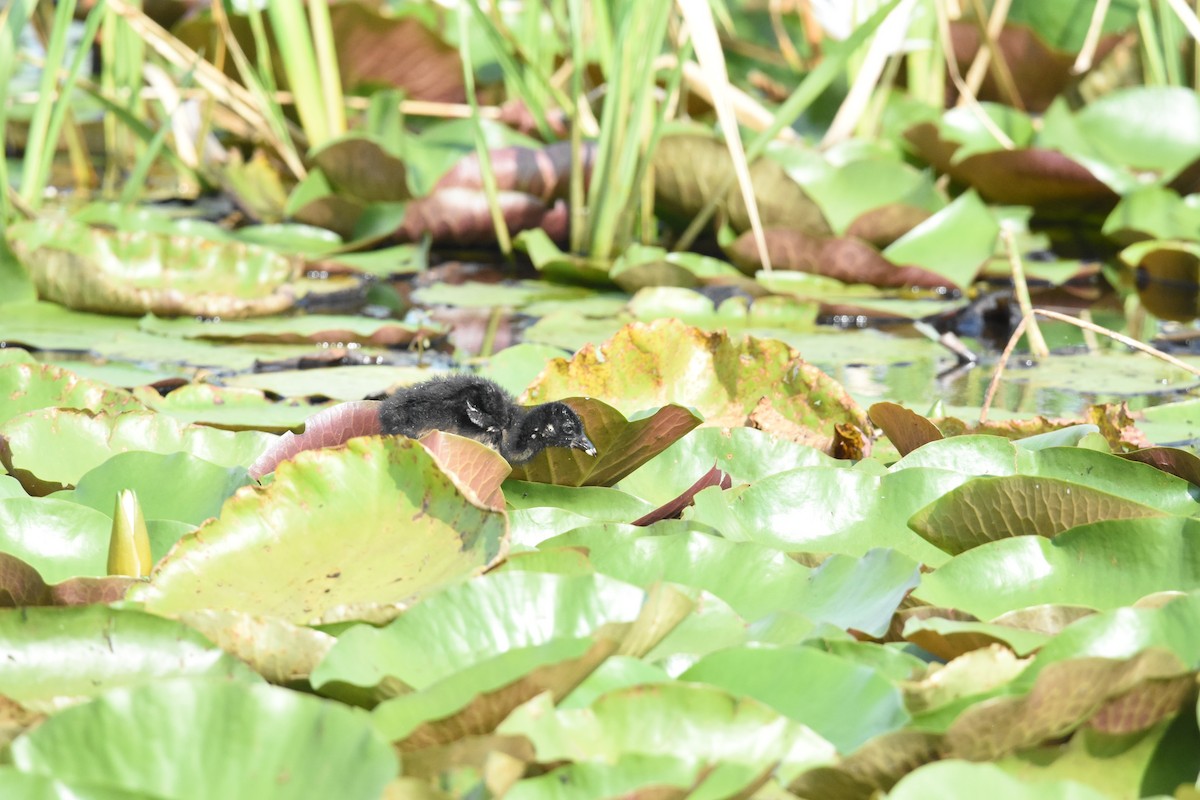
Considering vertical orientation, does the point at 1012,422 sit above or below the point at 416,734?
below

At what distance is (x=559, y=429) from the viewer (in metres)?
A: 1.72

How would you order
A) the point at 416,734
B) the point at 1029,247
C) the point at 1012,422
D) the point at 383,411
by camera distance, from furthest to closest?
the point at 1029,247
the point at 1012,422
the point at 383,411
the point at 416,734

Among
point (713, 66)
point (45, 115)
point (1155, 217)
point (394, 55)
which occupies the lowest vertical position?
point (1155, 217)

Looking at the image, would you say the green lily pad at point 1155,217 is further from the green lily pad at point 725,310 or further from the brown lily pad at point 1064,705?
the brown lily pad at point 1064,705

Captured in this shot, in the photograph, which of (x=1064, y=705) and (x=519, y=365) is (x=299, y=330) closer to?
(x=519, y=365)

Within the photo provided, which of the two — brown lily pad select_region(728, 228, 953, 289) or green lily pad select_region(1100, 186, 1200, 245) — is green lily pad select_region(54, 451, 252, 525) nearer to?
brown lily pad select_region(728, 228, 953, 289)

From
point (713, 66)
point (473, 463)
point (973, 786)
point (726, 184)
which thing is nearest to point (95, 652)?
point (473, 463)

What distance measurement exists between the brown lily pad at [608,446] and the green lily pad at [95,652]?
0.68 meters

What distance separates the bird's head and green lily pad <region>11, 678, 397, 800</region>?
788mm

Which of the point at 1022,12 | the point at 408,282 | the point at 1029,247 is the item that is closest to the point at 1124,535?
the point at 408,282

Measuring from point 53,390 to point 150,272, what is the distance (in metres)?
1.43

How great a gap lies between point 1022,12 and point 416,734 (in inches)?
229

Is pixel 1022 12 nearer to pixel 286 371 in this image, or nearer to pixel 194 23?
pixel 194 23

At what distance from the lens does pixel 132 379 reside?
265cm
